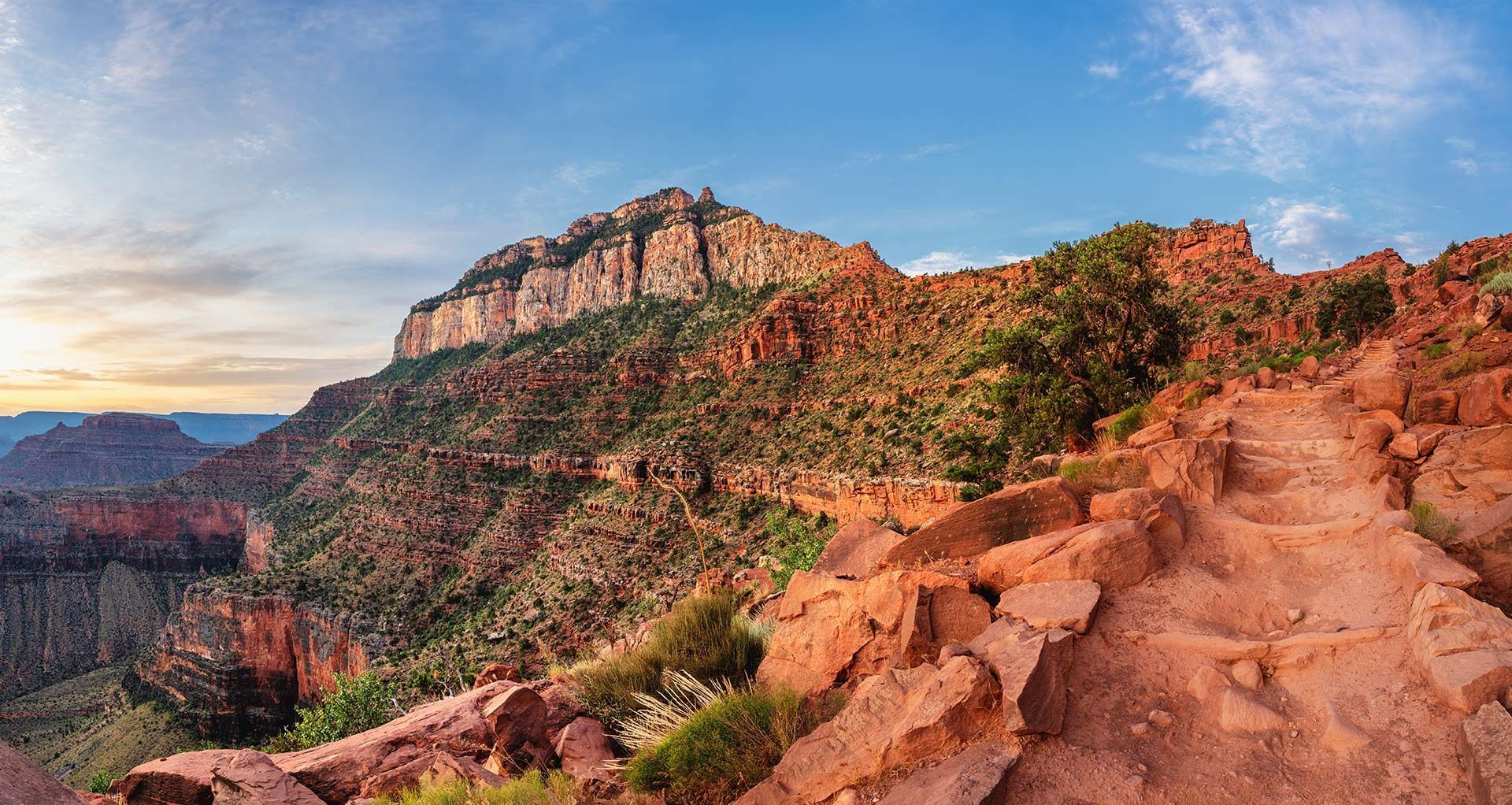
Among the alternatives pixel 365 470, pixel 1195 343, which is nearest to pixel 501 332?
pixel 365 470

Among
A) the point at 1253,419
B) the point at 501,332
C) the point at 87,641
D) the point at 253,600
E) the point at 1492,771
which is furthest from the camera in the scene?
the point at 501,332

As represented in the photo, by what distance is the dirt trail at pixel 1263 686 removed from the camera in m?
4.24

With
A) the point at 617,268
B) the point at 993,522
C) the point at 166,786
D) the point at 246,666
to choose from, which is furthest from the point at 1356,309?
the point at 617,268

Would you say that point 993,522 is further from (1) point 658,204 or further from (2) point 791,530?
(1) point 658,204

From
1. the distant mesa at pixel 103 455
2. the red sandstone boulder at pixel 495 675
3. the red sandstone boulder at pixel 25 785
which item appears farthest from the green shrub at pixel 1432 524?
the distant mesa at pixel 103 455

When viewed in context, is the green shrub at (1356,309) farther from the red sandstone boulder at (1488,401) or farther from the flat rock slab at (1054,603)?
the flat rock slab at (1054,603)

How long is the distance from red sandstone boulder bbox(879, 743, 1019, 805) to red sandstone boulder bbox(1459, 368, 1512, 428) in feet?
26.2

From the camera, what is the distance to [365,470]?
7231cm

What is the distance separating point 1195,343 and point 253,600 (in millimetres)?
64394

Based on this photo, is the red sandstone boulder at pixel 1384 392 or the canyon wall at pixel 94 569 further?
the canyon wall at pixel 94 569

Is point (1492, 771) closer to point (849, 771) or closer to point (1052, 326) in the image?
point (849, 771)

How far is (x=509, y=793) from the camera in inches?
245

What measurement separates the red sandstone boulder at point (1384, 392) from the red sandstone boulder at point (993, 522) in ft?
19.0

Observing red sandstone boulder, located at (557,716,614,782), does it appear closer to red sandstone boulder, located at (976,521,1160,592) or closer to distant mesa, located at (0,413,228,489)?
red sandstone boulder, located at (976,521,1160,592)
